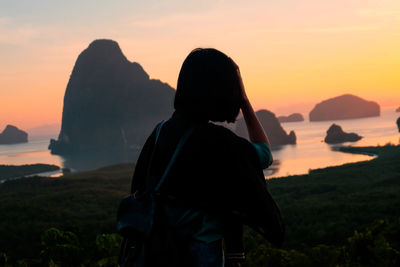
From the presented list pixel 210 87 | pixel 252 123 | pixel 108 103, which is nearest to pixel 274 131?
pixel 108 103

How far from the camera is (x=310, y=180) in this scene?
41.0 metres

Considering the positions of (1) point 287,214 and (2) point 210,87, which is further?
(1) point 287,214

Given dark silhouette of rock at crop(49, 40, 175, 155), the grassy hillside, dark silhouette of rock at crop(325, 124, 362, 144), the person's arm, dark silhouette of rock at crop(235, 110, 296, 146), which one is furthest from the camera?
dark silhouette of rock at crop(49, 40, 175, 155)

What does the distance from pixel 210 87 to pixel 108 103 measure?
7012 inches

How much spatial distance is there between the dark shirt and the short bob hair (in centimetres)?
11

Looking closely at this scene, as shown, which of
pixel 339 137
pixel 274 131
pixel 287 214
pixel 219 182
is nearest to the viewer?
pixel 219 182

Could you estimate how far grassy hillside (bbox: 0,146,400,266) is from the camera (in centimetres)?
782

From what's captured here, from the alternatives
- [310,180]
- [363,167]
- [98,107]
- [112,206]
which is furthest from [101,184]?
[98,107]

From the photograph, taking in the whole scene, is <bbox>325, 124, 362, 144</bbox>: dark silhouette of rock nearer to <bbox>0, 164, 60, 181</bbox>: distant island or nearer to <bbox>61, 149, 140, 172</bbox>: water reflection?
<bbox>61, 149, 140, 172</bbox>: water reflection

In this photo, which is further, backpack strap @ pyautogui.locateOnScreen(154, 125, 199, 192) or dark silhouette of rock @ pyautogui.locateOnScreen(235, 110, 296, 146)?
dark silhouette of rock @ pyautogui.locateOnScreen(235, 110, 296, 146)

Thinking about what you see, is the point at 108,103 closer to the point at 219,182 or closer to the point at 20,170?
the point at 20,170

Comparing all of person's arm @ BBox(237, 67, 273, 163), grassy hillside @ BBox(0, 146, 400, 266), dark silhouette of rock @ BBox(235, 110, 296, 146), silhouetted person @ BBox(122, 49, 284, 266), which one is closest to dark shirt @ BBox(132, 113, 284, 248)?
silhouetted person @ BBox(122, 49, 284, 266)

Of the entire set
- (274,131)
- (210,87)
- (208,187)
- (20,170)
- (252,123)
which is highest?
(210,87)

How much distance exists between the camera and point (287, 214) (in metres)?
22.3
